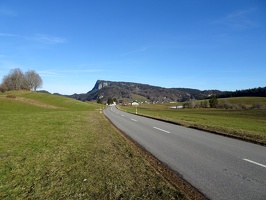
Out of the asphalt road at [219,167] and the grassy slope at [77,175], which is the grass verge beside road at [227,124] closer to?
the asphalt road at [219,167]

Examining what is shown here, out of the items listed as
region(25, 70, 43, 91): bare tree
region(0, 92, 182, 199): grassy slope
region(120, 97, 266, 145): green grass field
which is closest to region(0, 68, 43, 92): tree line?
region(25, 70, 43, 91): bare tree

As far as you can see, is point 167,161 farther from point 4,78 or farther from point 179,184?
point 4,78

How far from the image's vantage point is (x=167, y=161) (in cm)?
747

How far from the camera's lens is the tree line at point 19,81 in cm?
10869

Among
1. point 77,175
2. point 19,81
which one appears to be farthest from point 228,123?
point 19,81

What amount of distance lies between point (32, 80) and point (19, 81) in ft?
19.9

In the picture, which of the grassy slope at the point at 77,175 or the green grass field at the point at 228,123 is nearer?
the grassy slope at the point at 77,175

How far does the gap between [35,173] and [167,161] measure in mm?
4062

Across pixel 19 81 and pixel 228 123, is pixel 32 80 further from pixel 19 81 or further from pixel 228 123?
pixel 228 123

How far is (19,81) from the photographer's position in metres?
109

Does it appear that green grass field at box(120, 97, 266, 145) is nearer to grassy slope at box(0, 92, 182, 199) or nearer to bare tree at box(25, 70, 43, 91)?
grassy slope at box(0, 92, 182, 199)

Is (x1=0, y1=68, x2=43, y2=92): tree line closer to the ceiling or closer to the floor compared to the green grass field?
closer to the ceiling

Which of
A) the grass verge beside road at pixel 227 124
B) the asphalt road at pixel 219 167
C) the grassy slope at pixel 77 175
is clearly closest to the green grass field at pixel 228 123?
the grass verge beside road at pixel 227 124

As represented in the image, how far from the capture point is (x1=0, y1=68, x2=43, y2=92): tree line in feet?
357
